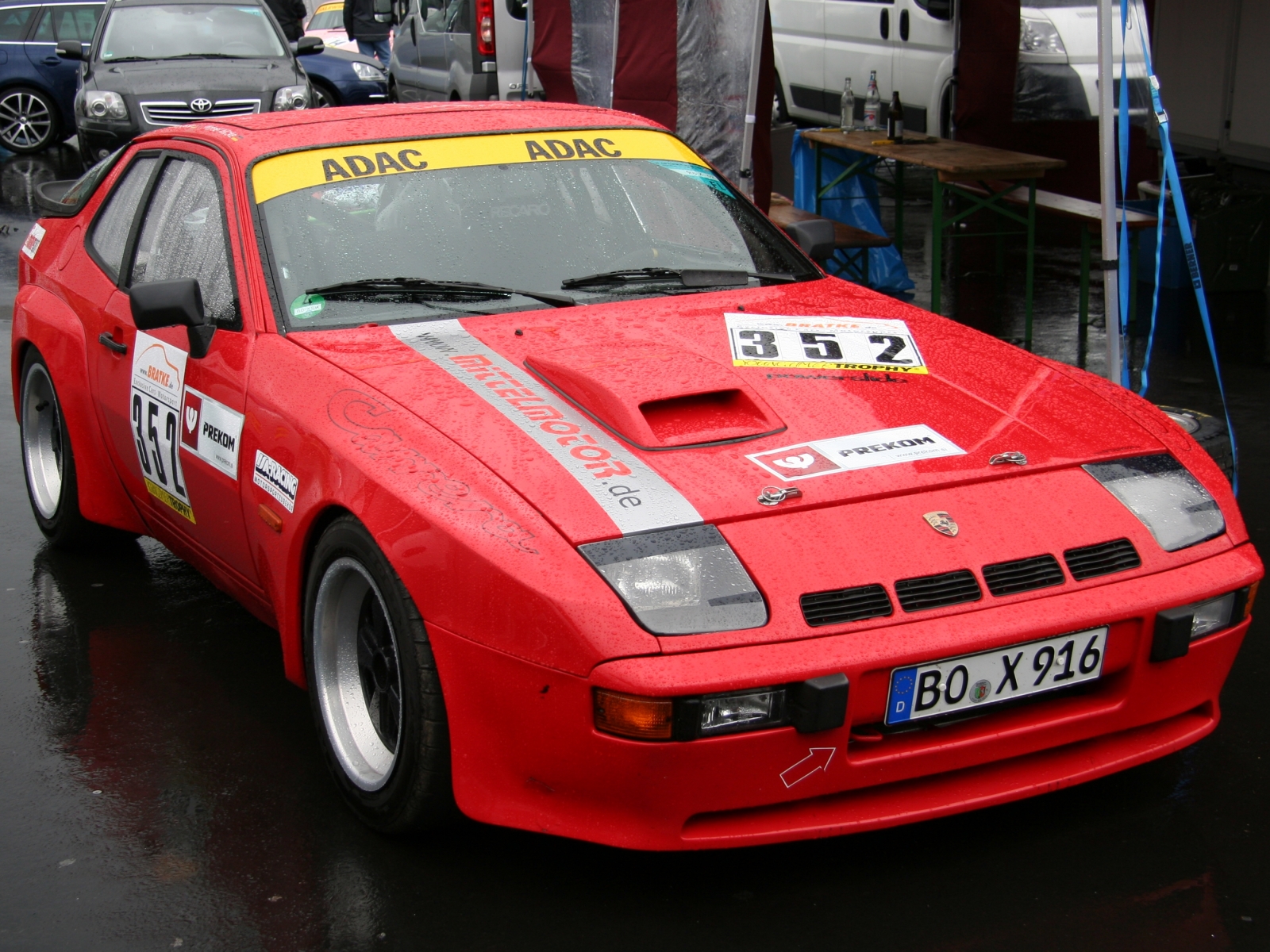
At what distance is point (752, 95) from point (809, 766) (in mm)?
5191

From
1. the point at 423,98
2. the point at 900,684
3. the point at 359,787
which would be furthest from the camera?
the point at 423,98

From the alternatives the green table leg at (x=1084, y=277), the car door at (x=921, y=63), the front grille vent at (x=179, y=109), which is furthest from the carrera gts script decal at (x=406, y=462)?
the front grille vent at (x=179, y=109)

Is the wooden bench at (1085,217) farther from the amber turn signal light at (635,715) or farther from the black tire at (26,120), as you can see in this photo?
the black tire at (26,120)

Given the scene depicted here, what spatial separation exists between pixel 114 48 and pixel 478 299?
10467 millimetres

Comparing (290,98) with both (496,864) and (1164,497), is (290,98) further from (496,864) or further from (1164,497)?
(1164,497)

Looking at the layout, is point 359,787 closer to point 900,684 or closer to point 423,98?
point 900,684

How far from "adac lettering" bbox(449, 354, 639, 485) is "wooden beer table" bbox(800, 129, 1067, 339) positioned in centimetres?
426

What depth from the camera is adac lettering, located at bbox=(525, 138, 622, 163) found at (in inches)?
156

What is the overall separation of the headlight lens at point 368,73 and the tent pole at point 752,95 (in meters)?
11.5

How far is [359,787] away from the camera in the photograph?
2.99m

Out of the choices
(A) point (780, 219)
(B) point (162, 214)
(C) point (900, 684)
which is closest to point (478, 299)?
(B) point (162, 214)

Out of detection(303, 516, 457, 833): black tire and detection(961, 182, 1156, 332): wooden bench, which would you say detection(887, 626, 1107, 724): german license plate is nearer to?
detection(303, 516, 457, 833): black tire

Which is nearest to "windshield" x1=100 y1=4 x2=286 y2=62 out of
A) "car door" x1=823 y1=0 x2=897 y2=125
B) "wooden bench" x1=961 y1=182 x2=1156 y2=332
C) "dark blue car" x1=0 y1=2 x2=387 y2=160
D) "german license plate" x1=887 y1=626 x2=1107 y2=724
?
"dark blue car" x1=0 y1=2 x2=387 y2=160

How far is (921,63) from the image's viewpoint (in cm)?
1123
